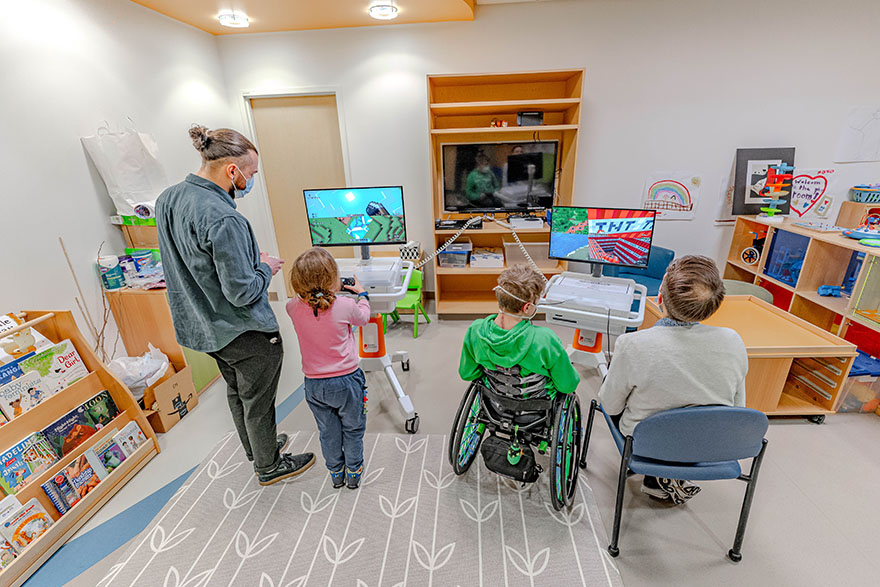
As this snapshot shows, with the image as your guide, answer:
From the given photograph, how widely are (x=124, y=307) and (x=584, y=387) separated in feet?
9.55

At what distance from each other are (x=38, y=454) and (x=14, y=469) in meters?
0.10

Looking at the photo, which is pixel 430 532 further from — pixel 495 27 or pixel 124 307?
pixel 495 27

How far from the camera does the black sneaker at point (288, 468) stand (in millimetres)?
1816

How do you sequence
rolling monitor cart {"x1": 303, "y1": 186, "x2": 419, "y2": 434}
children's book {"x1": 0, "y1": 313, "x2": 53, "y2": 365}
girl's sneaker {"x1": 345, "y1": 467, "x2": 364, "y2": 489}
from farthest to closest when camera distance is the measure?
rolling monitor cart {"x1": 303, "y1": 186, "x2": 419, "y2": 434}, girl's sneaker {"x1": 345, "y1": 467, "x2": 364, "y2": 489}, children's book {"x1": 0, "y1": 313, "x2": 53, "y2": 365}

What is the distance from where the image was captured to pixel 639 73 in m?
3.20

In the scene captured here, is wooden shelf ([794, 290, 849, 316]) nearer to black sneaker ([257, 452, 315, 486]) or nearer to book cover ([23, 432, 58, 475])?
black sneaker ([257, 452, 315, 486])

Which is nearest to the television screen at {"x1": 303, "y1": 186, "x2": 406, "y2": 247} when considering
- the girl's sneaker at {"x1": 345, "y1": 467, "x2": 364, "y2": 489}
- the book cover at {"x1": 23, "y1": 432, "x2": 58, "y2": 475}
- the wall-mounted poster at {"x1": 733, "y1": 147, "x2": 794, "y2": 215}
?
the girl's sneaker at {"x1": 345, "y1": 467, "x2": 364, "y2": 489}

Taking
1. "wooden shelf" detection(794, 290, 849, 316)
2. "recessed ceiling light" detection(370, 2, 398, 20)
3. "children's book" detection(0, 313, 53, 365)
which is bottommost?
"wooden shelf" detection(794, 290, 849, 316)

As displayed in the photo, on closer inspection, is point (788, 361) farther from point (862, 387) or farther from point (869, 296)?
point (869, 296)

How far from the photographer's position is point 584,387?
2529 mm

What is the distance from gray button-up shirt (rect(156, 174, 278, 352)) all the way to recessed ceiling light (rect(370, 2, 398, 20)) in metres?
2.11

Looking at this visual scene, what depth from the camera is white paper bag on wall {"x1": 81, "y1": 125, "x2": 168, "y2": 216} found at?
2236mm

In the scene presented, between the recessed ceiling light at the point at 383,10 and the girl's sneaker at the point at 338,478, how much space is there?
2.98 meters

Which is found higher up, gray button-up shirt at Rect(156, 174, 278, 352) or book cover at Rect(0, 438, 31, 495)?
gray button-up shirt at Rect(156, 174, 278, 352)
